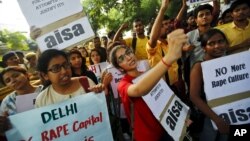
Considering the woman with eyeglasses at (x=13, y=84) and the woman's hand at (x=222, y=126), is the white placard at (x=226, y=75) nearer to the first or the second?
the woman's hand at (x=222, y=126)

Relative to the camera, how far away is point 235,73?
3375 millimetres

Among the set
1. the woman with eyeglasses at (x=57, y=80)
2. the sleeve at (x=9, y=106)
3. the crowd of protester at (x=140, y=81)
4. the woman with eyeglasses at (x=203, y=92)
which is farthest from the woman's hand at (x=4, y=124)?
the woman with eyeglasses at (x=203, y=92)

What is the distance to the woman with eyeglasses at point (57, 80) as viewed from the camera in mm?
3141

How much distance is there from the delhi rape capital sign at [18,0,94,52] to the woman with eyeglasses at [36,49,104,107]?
0.40 meters

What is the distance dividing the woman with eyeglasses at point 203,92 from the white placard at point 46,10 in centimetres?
146

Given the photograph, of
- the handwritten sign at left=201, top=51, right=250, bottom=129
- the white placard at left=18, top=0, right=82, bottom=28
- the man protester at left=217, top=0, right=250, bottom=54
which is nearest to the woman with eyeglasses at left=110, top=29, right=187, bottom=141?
the handwritten sign at left=201, top=51, right=250, bottom=129

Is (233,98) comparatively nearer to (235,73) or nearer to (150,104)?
(235,73)

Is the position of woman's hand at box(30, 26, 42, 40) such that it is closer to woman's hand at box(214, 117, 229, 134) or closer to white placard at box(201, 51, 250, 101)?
white placard at box(201, 51, 250, 101)

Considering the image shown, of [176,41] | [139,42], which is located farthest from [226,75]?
[139,42]

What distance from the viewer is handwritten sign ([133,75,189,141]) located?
300 cm

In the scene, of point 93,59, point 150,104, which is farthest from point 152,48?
point 93,59

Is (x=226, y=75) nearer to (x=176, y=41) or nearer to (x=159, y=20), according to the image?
(x=159, y=20)

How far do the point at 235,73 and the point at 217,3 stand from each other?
3.11m

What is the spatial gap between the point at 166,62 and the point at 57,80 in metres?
1.23
